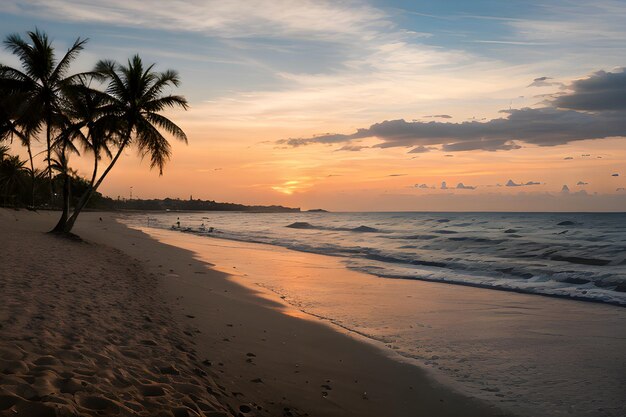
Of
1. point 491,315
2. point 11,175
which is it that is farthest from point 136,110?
point 11,175

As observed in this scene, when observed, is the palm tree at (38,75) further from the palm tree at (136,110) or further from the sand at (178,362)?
the sand at (178,362)

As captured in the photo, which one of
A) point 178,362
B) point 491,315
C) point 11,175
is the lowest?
point 491,315

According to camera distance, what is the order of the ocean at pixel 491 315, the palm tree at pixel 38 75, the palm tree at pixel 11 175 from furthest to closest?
the palm tree at pixel 11 175
the palm tree at pixel 38 75
the ocean at pixel 491 315

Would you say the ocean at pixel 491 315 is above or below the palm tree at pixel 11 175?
below

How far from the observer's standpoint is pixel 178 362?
202 inches

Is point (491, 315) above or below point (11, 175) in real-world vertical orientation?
below

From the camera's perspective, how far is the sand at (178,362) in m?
3.91

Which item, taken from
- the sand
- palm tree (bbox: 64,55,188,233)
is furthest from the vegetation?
the sand

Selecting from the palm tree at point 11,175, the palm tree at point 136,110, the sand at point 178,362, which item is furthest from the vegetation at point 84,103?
the palm tree at point 11,175

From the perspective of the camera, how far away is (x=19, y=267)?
960 cm

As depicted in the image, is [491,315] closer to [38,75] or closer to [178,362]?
[178,362]

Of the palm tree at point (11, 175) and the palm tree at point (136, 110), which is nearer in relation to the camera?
the palm tree at point (136, 110)

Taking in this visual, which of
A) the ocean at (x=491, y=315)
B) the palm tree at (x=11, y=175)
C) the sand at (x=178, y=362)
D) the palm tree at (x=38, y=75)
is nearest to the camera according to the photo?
the sand at (x=178, y=362)

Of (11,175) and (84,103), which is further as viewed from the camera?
(11,175)
